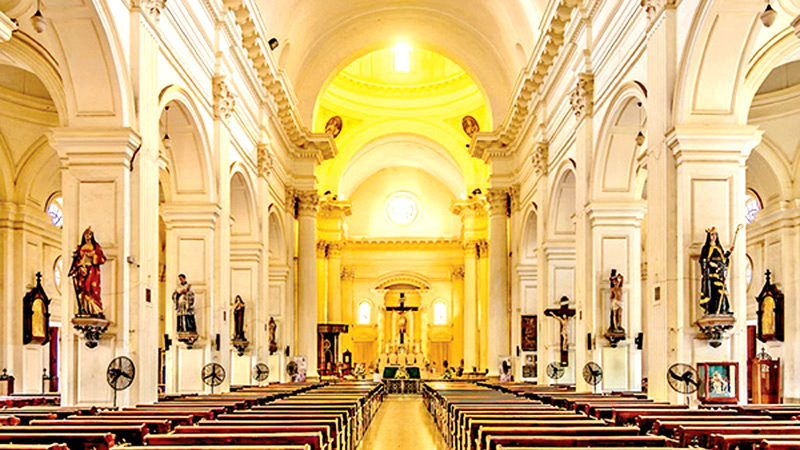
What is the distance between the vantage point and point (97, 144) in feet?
39.5

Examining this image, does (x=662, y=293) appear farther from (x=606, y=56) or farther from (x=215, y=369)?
(x=215, y=369)

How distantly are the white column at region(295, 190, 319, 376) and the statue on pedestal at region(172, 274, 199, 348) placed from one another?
12.0 metres

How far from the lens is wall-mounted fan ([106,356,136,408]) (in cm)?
1140

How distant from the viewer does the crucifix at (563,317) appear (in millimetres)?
21391

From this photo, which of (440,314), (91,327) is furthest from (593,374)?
(440,314)

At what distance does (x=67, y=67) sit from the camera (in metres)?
11.9

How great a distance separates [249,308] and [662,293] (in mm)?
12083

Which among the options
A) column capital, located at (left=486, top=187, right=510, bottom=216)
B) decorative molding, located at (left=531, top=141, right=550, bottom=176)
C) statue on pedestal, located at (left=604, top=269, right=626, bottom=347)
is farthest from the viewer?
column capital, located at (left=486, top=187, right=510, bottom=216)

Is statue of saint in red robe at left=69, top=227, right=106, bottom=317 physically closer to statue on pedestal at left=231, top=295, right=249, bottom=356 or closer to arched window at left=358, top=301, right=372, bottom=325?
statue on pedestal at left=231, top=295, right=249, bottom=356

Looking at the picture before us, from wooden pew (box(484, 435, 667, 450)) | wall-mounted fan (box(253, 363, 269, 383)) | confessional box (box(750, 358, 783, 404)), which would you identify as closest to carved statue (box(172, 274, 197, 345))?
wall-mounted fan (box(253, 363, 269, 383))

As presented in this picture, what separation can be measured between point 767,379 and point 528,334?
26.8 ft

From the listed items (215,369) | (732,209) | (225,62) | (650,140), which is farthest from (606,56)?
(215,369)

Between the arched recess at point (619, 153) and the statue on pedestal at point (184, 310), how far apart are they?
25.6 feet

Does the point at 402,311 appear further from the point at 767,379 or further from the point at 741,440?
the point at 741,440
